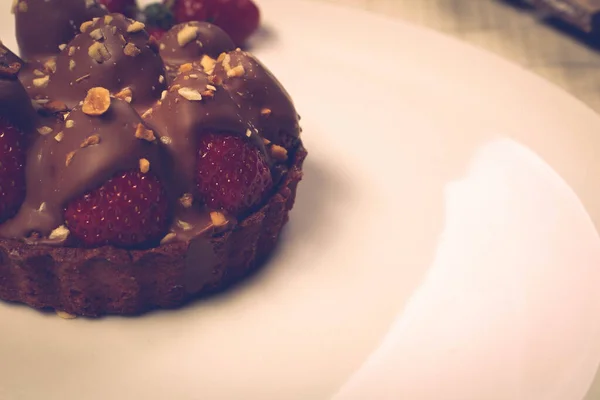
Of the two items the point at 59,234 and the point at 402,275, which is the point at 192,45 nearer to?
the point at 59,234

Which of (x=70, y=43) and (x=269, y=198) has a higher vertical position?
(x=70, y=43)

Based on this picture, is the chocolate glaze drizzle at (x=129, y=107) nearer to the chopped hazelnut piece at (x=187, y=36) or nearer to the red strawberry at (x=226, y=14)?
the chopped hazelnut piece at (x=187, y=36)

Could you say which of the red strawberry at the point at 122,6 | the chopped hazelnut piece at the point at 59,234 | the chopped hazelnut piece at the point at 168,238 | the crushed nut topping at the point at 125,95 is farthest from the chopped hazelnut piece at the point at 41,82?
the red strawberry at the point at 122,6

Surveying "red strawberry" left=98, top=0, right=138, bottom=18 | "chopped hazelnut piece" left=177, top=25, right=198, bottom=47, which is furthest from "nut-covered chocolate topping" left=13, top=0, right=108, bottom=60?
"red strawberry" left=98, top=0, right=138, bottom=18

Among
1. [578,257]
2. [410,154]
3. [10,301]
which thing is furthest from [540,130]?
[10,301]

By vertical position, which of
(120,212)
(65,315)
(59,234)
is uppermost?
(120,212)

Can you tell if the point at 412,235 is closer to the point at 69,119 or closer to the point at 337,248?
the point at 337,248

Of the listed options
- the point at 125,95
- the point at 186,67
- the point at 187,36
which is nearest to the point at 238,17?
the point at 187,36

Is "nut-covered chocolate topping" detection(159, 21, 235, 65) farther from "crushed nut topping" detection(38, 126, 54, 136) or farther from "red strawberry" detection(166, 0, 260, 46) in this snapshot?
"red strawberry" detection(166, 0, 260, 46)
